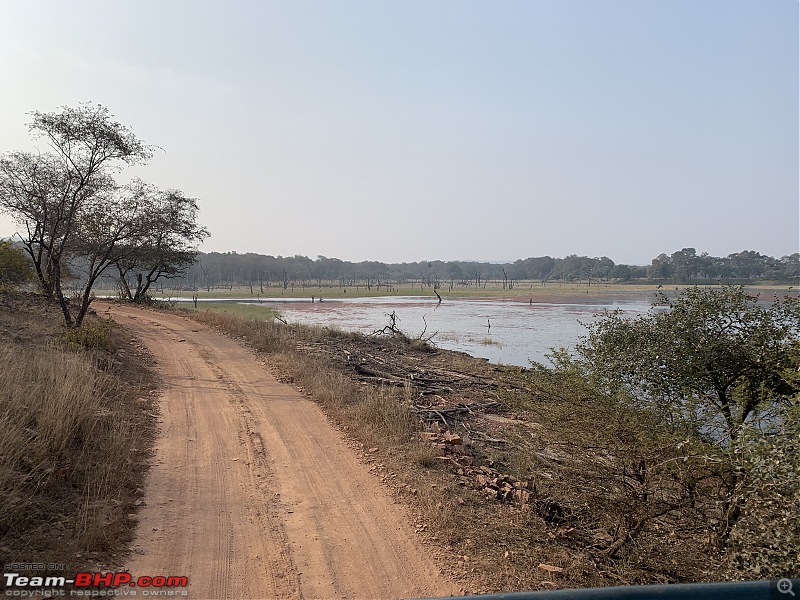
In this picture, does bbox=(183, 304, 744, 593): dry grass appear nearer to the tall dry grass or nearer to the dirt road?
the dirt road

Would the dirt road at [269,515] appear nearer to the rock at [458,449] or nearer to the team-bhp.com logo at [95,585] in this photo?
the team-bhp.com logo at [95,585]

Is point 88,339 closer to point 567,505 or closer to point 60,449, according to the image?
point 60,449

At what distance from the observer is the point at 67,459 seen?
5.71 metres

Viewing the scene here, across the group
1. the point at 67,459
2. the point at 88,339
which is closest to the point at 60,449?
the point at 67,459

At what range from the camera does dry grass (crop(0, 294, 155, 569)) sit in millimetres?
4242

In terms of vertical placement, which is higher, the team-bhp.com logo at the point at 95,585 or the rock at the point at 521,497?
the team-bhp.com logo at the point at 95,585

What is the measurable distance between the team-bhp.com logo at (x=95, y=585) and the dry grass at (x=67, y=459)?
21 cm

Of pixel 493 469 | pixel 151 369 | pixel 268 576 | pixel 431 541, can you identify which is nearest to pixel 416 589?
pixel 431 541

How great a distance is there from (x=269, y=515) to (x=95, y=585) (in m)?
1.75

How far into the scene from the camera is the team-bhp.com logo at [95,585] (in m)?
3.62

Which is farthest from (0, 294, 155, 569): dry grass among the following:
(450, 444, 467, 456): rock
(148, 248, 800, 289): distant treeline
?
(148, 248, 800, 289): distant treeline

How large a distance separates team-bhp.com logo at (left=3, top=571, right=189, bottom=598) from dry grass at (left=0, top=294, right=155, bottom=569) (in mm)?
213

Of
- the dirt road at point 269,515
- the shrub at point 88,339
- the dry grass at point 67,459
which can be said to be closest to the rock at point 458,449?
the dirt road at point 269,515

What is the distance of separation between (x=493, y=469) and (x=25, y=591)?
588 cm
